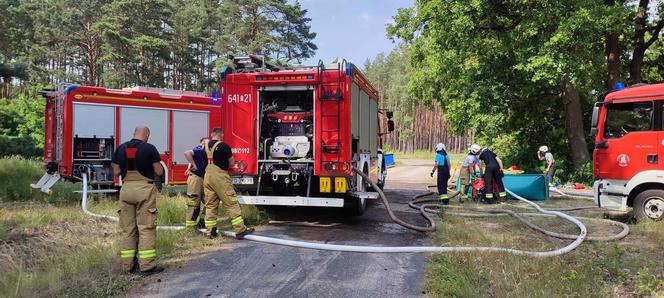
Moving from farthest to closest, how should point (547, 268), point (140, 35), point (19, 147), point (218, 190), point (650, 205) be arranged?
point (140, 35) → point (19, 147) → point (650, 205) → point (218, 190) → point (547, 268)

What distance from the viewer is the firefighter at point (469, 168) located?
1106 centimetres

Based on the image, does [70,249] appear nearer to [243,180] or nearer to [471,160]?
[243,180]

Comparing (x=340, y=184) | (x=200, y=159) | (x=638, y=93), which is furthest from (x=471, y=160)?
(x=200, y=159)

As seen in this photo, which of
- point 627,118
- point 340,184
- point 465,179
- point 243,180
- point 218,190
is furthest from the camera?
point 465,179

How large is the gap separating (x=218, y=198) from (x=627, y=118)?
285 inches

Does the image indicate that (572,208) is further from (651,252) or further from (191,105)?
(191,105)

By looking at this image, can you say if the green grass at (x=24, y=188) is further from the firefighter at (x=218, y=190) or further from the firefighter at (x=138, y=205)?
the firefighter at (x=138, y=205)

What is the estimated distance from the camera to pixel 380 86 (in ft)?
228

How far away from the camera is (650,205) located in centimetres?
749

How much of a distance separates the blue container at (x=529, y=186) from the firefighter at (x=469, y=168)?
0.85m

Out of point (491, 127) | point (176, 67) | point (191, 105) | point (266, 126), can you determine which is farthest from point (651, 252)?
point (176, 67)

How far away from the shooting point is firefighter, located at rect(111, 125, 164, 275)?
4.80 metres

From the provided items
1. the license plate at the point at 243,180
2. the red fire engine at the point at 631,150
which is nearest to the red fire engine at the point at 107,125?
the license plate at the point at 243,180

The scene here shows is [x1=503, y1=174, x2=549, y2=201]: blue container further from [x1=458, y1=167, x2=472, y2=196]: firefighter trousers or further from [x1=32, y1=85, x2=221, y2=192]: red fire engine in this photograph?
[x1=32, y1=85, x2=221, y2=192]: red fire engine
